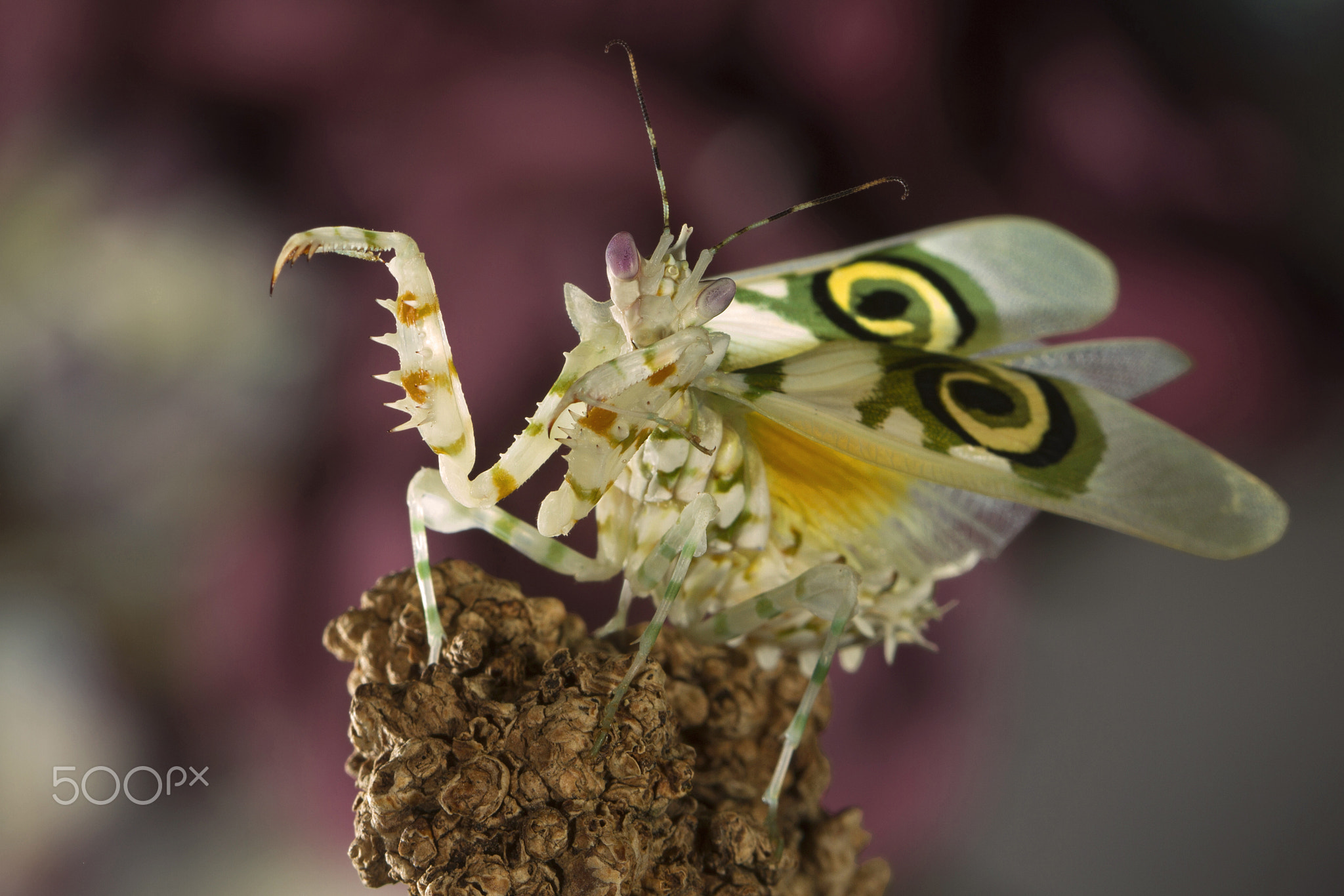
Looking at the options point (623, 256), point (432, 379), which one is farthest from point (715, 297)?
point (432, 379)

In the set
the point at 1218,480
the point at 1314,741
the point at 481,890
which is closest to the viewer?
the point at 481,890

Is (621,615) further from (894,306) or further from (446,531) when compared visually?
(894,306)

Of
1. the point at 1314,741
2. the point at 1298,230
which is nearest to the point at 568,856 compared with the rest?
the point at 1314,741

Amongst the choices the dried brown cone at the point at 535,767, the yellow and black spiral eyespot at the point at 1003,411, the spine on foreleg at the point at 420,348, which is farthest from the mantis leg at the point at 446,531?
the yellow and black spiral eyespot at the point at 1003,411

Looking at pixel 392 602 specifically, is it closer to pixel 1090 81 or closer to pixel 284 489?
pixel 284 489

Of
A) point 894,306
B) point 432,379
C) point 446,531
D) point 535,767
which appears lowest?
point 535,767

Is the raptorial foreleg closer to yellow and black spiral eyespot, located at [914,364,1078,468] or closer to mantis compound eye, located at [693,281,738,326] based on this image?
mantis compound eye, located at [693,281,738,326]
